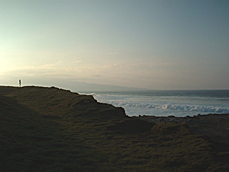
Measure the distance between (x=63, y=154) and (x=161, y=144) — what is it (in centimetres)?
342

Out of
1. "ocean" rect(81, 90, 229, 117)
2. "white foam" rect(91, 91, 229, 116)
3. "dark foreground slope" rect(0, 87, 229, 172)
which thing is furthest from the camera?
"ocean" rect(81, 90, 229, 117)

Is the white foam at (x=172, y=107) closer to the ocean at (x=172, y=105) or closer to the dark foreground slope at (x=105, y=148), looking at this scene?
the ocean at (x=172, y=105)

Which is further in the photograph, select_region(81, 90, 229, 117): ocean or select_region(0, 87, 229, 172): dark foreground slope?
select_region(81, 90, 229, 117): ocean

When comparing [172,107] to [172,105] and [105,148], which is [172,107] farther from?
[105,148]

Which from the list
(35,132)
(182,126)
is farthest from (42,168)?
(182,126)

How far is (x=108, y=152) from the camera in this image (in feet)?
17.1

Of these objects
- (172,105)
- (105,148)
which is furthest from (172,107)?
(105,148)

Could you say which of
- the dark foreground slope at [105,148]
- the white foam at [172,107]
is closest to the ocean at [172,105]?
the white foam at [172,107]

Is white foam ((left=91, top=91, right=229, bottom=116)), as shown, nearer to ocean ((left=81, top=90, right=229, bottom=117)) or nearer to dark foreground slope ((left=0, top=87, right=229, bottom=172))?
ocean ((left=81, top=90, right=229, bottom=117))

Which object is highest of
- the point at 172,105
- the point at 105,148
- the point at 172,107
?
the point at 105,148

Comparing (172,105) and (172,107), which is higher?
(172,105)

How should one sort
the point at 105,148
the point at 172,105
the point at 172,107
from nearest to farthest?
1. the point at 105,148
2. the point at 172,107
3. the point at 172,105

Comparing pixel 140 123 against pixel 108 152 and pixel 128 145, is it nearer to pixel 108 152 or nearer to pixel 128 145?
pixel 128 145

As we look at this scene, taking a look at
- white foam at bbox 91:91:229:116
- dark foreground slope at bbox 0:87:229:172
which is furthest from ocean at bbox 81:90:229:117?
dark foreground slope at bbox 0:87:229:172
